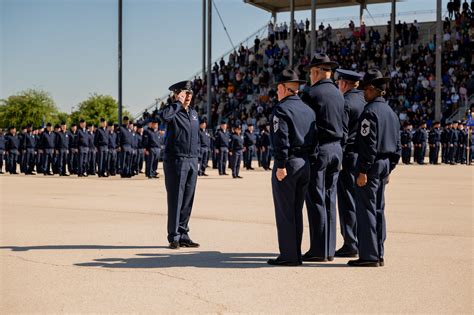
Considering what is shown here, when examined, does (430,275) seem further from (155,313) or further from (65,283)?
(65,283)

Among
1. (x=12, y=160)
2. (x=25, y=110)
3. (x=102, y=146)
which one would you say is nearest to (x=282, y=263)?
(x=102, y=146)

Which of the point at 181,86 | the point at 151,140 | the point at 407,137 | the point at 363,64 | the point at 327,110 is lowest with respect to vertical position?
the point at 151,140

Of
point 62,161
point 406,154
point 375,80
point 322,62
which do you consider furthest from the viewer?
point 406,154

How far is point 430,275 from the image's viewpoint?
6520 millimetres

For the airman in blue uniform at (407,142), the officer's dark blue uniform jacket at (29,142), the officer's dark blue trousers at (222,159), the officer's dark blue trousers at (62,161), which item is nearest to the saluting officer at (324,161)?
the officer's dark blue trousers at (222,159)

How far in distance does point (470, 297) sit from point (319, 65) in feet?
9.44

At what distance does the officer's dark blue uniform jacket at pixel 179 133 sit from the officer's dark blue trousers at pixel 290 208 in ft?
5.34

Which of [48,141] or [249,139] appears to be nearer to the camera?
[48,141]

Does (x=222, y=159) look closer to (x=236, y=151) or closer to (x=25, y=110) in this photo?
(x=236, y=151)

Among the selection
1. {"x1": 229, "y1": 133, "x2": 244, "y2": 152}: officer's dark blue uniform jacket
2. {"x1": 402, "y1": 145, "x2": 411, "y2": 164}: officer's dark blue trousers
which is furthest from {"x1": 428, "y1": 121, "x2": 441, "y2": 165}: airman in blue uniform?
{"x1": 229, "y1": 133, "x2": 244, "y2": 152}: officer's dark blue uniform jacket

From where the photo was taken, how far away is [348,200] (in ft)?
25.8

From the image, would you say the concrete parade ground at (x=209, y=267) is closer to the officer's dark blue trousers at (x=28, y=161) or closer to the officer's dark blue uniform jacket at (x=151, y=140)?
the officer's dark blue uniform jacket at (x=151, y=140)

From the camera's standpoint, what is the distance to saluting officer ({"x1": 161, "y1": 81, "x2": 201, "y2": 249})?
26.8 ft

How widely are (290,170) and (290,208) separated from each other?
37 centimetres
